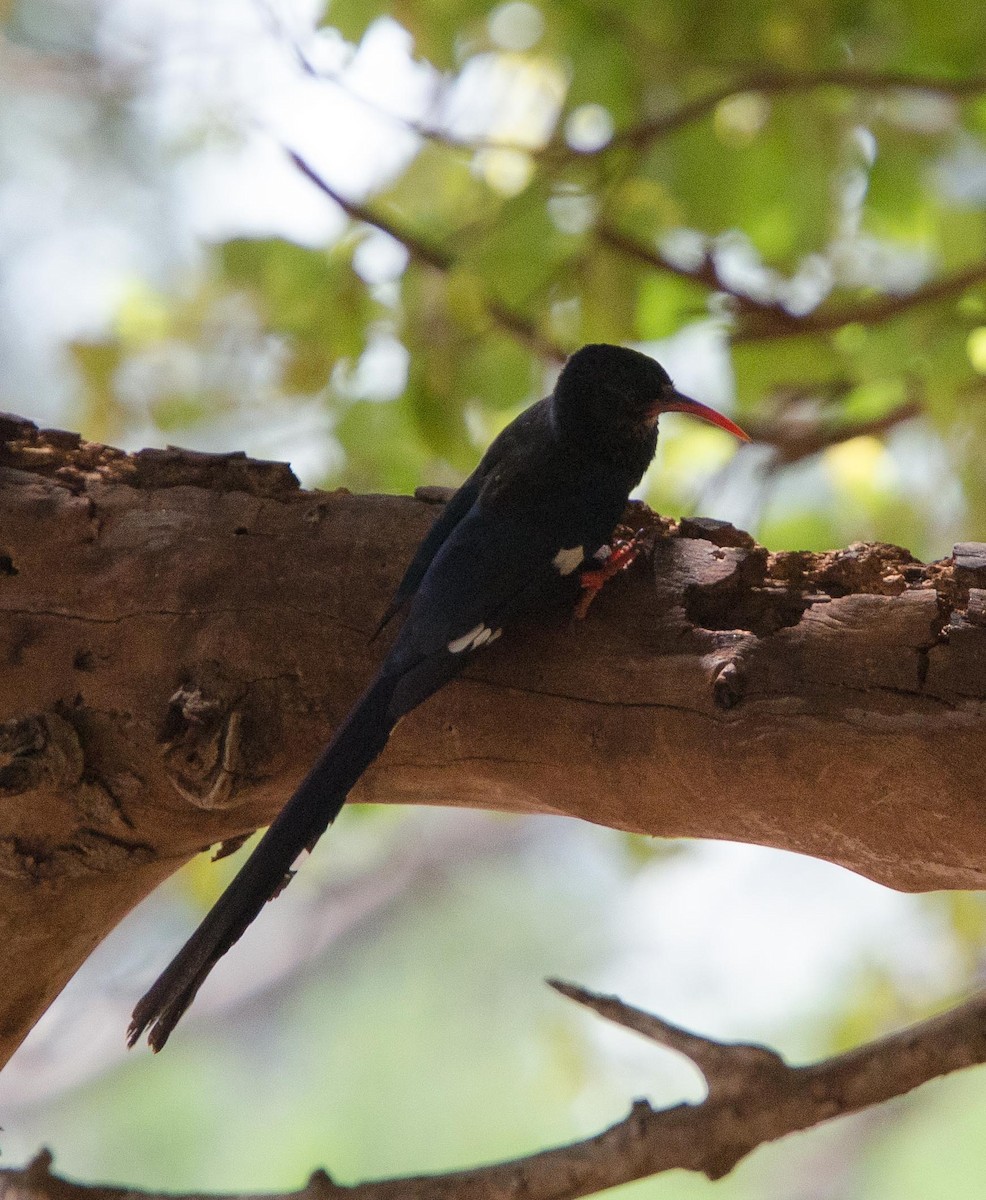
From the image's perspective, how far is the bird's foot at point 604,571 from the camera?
1.57m

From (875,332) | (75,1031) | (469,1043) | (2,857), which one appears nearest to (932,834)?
(2,857)

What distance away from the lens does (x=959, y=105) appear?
8.84 ft

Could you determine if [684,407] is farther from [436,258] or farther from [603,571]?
[436,258]

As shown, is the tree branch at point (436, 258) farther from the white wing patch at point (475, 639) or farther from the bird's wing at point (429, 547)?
the white wing patch at point (475, 639)

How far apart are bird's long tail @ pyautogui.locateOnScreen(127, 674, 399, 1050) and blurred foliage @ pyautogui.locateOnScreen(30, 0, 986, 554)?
1.21 m

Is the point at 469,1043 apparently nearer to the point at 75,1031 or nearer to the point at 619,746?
the point at 75,1031

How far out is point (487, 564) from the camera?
62.7 inches

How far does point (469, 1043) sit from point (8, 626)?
4.90m

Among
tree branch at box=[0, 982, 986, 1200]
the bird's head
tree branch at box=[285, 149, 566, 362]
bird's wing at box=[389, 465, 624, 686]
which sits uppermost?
tree branch at box=[285, 149, 566, 362]

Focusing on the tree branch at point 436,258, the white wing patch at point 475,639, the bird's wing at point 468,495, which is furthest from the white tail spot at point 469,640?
the tree branch at point 436,258

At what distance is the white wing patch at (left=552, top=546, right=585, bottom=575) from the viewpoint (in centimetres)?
159

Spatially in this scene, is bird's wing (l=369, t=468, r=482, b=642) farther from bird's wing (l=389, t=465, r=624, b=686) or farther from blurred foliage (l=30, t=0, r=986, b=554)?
blurred foliage (l=30, t=0, r=986, b=554)

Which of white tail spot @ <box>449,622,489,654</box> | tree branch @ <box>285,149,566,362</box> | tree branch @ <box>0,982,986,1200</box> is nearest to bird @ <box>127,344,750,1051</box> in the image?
A: white tail spot @ <box>449,622,489,654</box>

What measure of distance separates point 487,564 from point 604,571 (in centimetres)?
15
